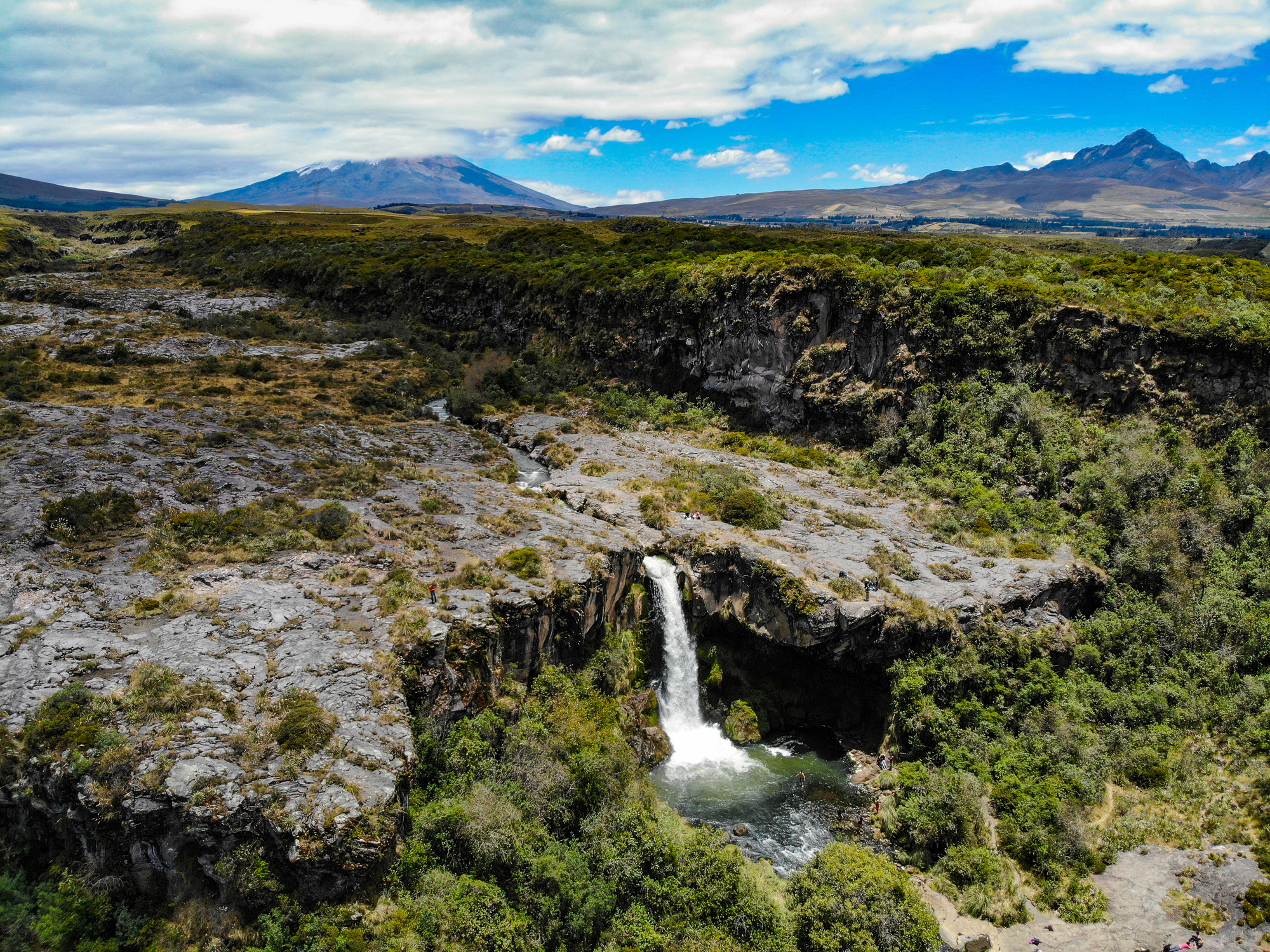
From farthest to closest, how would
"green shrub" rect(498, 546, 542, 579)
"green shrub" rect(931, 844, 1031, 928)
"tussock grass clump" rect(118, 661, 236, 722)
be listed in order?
"green shrub" rect(498, 546, 542, 579), "green shrub" rect(931, 844, 1031, 928), "tussock grass clump" rect(118, 661, 236, 722)

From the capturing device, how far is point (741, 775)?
1136 inches

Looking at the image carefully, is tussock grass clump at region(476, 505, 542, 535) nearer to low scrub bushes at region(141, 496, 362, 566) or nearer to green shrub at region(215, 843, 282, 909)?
low scrub bushes at region(141, 496, 362, 566)

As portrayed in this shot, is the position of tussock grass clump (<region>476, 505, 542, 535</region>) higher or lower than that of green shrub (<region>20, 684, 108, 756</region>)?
higher

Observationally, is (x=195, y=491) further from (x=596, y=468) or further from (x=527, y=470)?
(x=596, y=468)

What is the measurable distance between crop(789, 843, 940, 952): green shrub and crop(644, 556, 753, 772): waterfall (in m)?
7.88

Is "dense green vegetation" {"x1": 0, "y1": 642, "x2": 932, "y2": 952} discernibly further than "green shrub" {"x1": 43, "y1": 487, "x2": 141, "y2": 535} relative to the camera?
No

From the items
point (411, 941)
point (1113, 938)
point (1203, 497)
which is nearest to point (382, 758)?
point (411, 941)

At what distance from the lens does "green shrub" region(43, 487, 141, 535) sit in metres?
28.6

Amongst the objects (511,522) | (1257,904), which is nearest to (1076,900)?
(1257,904)

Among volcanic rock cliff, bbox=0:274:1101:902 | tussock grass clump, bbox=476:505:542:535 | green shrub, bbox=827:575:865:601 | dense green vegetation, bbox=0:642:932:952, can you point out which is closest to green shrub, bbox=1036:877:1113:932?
dense green vegetation, bbox=0:642:932:952

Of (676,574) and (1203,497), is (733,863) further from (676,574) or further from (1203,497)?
(1203,497)

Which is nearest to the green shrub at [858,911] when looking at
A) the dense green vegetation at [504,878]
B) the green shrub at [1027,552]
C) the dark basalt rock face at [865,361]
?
Result: the dense green vegetation at [504,878]

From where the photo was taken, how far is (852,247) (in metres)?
67.1

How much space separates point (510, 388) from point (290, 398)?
20141 mm
